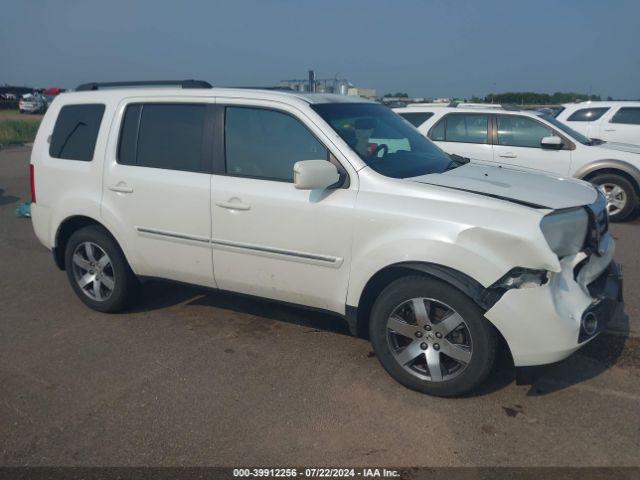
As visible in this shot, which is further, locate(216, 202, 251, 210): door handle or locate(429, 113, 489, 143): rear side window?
locate(429, 113, 489, 143): rear side window

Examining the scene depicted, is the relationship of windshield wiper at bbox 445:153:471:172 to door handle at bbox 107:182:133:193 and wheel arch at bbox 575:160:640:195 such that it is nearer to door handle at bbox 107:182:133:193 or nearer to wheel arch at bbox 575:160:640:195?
door handle at bbox 107:182:133:193

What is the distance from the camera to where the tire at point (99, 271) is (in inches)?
189

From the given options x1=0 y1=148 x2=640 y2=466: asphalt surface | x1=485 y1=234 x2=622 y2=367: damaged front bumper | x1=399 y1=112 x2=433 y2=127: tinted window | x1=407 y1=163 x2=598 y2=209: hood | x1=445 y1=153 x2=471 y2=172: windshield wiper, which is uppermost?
x1=399 y1=112 x2=433 y2=127: tinted window

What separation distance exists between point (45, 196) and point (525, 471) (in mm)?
4369

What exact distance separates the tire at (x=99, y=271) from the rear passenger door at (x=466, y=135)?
5825 mm

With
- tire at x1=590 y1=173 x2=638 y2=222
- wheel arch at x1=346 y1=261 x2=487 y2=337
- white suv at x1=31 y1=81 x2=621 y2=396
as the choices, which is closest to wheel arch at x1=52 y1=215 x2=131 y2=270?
white suv at x1=31 y1=81 x2=621 y2=396

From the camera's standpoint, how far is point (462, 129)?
9125 mm

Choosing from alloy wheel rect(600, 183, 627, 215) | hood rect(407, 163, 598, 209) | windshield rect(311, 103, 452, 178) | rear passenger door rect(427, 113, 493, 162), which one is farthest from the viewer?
rear passenger door rect(427, 113, 493, 162)

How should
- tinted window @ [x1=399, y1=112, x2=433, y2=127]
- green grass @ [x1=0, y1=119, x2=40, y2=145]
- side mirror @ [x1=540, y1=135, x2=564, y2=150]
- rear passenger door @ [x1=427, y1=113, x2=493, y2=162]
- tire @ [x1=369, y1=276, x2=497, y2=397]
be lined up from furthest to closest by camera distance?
green grass @ [x1=0, y1=119, x2=40, y2=145]
tinted window @ [x1=399, y1=112, x2=433, y2=127]
rear passenger door @ [x1=427, y1=113, x2=493, y2=162]
side mirror @ [x1=540, y1=135, x2=564, y2=150]
tire @ [x1=369, y1=276, x2=497, y2=397]

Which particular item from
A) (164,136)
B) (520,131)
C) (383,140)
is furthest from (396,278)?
(520,131)

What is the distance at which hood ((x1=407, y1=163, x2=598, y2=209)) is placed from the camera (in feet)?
11.6

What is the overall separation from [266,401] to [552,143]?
21.7 ft

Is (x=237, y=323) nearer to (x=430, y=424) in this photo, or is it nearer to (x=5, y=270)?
(x=430, y=424)

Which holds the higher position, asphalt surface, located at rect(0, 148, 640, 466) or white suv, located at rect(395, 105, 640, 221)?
white suv, located at rect(395, 105, 640, 221)
